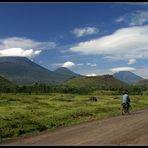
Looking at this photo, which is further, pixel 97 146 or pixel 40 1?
pixel 97 146

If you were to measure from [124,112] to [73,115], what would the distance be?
615 centimetres

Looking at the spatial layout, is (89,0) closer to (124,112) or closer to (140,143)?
(140,143)

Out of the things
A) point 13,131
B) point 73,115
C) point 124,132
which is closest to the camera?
point 124,132

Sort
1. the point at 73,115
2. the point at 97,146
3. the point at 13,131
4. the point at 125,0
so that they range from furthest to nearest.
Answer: the point at 73,115 < the point at 13,131 < the point at 97,146 < the point at 125,0

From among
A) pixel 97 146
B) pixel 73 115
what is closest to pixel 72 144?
pixel 97 146

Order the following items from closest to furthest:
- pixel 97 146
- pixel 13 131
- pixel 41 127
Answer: pixel 97 146
pixel 13 131
pixel 41 127

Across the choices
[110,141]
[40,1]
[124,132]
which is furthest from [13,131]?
[40,1]

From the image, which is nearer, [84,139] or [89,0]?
[89,0]

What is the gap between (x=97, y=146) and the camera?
1750 centimetres

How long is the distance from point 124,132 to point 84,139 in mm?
4257

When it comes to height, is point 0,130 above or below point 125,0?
below

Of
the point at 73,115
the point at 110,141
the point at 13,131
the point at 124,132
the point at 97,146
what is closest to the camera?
the point at 97,146

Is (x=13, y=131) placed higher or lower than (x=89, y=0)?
lower

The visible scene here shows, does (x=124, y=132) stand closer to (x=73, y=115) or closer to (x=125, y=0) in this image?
(x=125, y=0)
